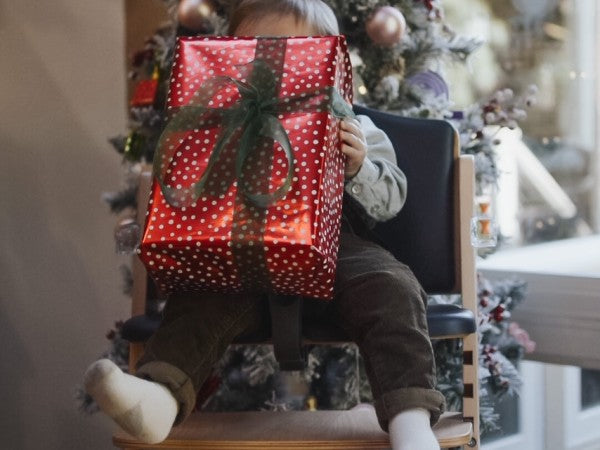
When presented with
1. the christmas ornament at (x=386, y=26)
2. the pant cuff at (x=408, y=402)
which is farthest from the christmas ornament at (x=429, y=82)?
the pant cuff at (x=408, y=402)

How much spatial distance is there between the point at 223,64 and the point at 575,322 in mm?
1547

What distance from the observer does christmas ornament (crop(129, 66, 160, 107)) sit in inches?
92.4

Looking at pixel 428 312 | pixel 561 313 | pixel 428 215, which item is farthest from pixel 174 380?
pixel 561 313

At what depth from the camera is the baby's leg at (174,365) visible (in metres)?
1.26

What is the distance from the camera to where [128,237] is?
6.41 feet

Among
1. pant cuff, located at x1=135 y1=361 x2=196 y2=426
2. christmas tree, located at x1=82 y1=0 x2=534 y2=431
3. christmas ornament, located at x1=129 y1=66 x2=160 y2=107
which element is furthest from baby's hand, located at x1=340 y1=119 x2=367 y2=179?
christmas ornament, located at x1=129 y1=66 x2=160 y2=107

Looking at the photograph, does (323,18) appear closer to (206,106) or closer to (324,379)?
(206,106)

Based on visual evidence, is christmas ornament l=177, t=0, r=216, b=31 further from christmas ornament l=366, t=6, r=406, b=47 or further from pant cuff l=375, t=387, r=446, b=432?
pant cuff l=375, t=387, r=446, b=432

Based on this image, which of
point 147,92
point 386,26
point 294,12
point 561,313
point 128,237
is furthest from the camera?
point 561,313

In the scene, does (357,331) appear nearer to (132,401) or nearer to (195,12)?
(132,401)

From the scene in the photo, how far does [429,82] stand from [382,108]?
133 millimetres

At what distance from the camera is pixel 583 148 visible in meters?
3.04

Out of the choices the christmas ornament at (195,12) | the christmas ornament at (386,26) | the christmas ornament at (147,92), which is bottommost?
the christmas ornament at (147,92)

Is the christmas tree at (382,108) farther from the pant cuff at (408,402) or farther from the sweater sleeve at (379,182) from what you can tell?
the pant cuff at (408,402)
